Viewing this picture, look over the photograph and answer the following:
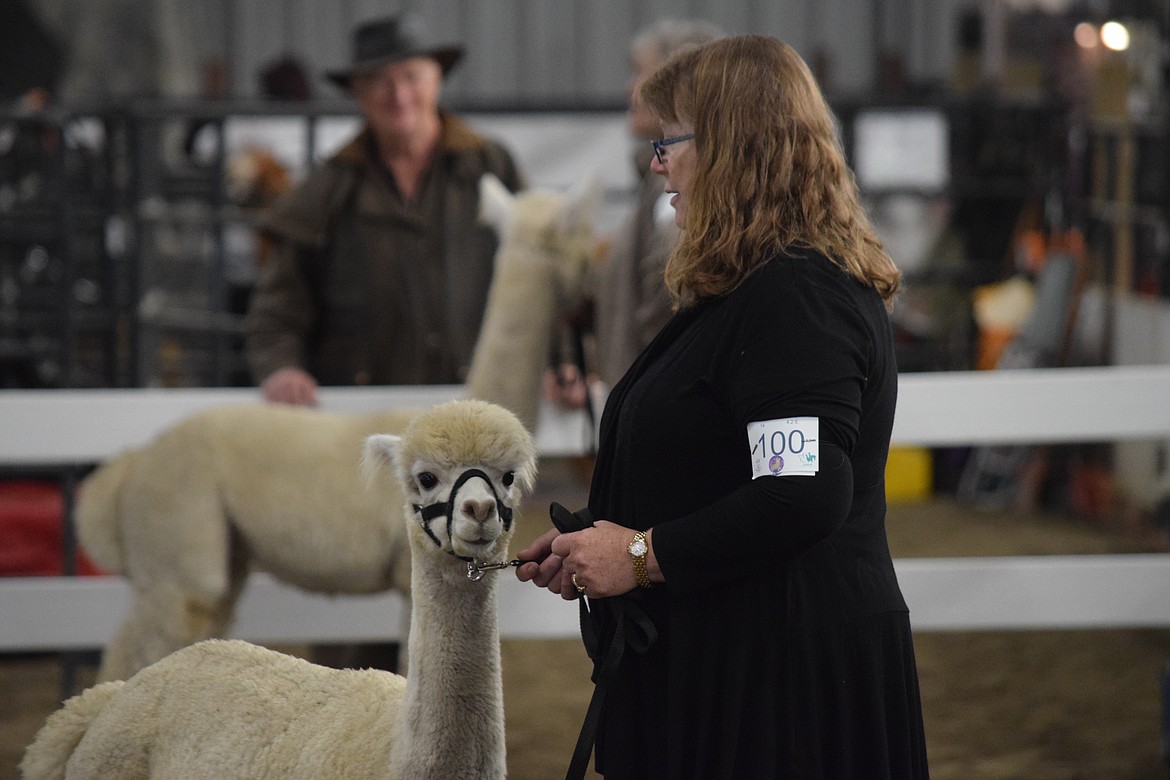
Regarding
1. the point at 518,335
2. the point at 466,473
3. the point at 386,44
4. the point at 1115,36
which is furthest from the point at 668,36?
the point at 1115,36

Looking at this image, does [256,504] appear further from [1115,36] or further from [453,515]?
[1115,36]

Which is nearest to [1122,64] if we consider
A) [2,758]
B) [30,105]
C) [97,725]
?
[30,105]

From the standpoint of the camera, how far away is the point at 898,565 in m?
4.07

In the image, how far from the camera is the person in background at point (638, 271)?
314 cm

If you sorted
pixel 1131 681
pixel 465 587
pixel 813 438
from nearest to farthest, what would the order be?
pixel 813 438 → pixel 465 587 → pixel 1131 681

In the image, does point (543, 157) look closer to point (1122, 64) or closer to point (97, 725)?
point (1122, 64)

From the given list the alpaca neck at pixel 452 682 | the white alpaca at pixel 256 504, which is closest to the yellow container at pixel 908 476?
the white alpaca at pixel 256 504

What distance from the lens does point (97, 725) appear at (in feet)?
6.34

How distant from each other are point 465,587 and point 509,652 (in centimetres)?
384

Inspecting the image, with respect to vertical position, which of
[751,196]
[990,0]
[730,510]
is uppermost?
[990,0]

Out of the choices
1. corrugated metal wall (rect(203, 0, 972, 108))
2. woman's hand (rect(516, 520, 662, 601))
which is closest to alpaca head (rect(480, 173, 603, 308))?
woman's hand (rect(516, 520, 662, 601))

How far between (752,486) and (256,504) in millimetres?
1753

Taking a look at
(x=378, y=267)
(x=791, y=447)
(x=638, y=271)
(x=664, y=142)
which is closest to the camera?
(x=791, y=447)

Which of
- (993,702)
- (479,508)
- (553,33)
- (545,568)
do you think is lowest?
(993,702)
